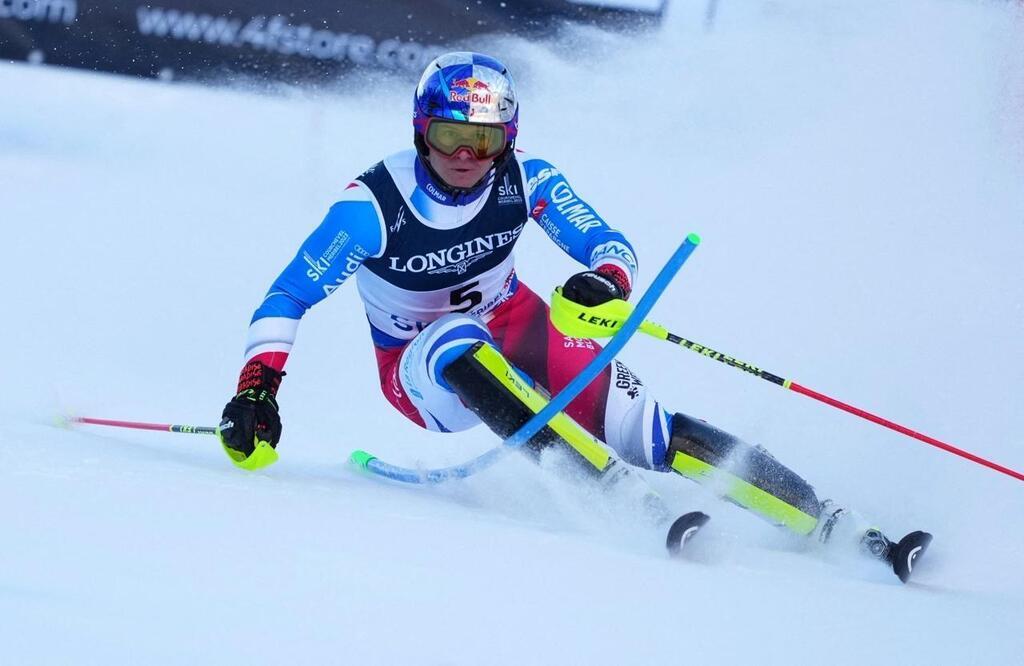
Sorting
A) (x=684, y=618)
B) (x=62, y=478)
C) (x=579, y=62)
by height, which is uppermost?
(x=579, y=62)

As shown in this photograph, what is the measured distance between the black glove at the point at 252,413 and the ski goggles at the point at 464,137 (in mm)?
803

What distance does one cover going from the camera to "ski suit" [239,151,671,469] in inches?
118

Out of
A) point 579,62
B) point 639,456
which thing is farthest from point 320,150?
point 639,456

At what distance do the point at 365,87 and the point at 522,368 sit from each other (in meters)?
3.19

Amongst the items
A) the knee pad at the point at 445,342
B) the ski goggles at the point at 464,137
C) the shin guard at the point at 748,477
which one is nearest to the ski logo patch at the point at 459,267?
the knee pad at the point at 445,342

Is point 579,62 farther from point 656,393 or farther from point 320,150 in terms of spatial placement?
point 656,393

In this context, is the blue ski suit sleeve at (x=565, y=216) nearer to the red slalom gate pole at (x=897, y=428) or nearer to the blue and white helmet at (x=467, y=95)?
the blue and white helmet at (x=467, y=95)

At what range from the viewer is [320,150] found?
238 inches

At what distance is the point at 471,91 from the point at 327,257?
2.07ft

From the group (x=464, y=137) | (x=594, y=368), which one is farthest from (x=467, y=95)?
(x=594, y=368)

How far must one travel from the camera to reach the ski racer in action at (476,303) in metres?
2.77

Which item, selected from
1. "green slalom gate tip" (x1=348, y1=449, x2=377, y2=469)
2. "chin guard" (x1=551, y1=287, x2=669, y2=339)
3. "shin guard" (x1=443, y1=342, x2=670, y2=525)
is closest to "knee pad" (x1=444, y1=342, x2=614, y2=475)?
"shin guard" (x1=443, y1=342, x2=670, y2=525)

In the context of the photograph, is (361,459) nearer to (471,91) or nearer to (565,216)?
(565,216)

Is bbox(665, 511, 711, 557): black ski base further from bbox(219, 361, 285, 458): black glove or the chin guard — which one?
bbox(219, 361, 285, 458): black glove
